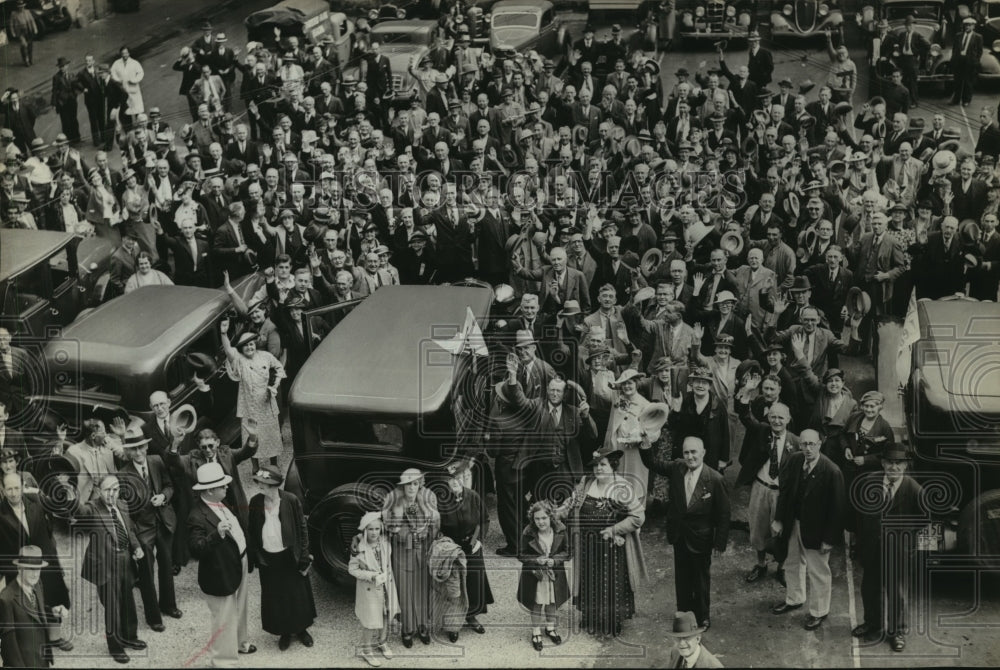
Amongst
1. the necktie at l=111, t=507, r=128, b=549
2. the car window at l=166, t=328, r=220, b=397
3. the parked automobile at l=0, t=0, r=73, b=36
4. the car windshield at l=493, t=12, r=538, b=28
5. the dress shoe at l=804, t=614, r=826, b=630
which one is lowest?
the dress shoe at l=804, t=614, r=826, b=630

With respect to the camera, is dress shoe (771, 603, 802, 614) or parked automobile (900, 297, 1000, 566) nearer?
parked automobile (900, 297, 1000, 566)

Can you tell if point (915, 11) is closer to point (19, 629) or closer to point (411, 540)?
point (411, 540)

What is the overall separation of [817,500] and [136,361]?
5808 millimetres

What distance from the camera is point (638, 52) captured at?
17969 mm

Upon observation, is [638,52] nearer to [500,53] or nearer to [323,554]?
[500,53]

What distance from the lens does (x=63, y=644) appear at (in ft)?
29.9

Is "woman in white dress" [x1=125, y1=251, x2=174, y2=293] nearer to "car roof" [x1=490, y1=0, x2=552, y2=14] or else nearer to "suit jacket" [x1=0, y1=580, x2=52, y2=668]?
"suit jacket" [x1=0, y1=580, x2=52, y2=668]

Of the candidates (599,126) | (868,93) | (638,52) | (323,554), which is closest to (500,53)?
(638,52)

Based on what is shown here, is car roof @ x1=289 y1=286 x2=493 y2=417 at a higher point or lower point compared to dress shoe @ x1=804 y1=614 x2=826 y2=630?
higher

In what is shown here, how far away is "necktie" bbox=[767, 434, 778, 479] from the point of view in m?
9.31

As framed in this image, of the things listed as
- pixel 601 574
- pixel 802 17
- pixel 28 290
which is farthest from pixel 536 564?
→ pixel 802 17

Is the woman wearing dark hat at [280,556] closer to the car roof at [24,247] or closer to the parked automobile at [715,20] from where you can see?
the car roof at [24,247]

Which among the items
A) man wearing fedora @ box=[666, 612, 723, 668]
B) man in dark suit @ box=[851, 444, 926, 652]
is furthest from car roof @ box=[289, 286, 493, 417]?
man in dark suit @ box=[851, 444, 926, 652]

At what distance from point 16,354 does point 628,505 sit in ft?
18.8
